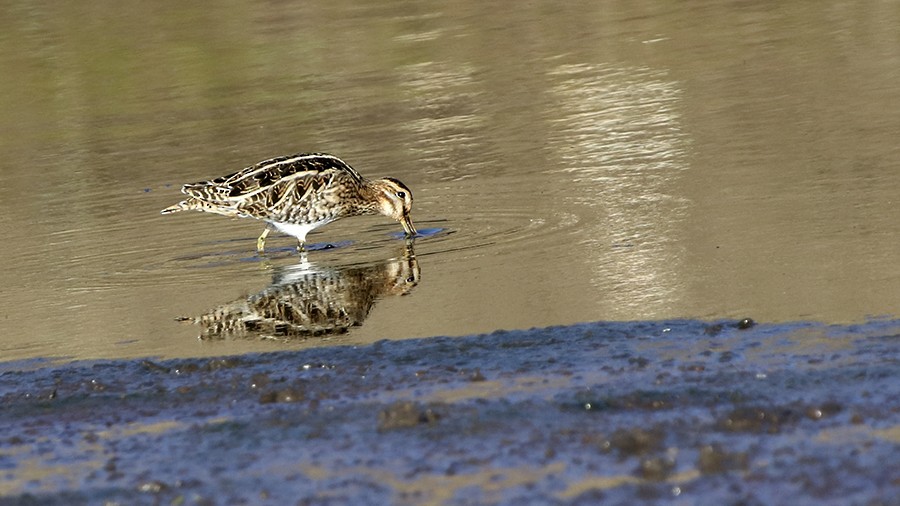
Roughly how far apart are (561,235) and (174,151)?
6.29 m

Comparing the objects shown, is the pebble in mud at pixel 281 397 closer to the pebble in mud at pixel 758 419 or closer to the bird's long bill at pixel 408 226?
the pebble in mud at pixel 758 419

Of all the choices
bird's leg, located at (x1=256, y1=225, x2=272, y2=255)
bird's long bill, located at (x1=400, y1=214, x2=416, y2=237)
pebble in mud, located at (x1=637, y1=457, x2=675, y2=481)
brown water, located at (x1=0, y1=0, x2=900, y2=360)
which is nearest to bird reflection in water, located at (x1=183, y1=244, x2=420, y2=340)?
brown water, located at (x1=0, y1=0, x2=900, y2=360)

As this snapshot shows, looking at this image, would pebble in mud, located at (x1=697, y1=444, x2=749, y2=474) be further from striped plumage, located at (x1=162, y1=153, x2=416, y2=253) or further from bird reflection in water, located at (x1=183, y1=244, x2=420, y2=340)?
striped plumage, located at (x1=162, y1=153, x2=416, y2=253)

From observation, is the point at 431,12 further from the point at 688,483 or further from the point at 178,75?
the point at 688,483

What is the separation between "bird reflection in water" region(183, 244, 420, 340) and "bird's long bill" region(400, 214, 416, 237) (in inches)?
25.6

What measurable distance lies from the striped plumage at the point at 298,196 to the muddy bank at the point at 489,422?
3.44 metres

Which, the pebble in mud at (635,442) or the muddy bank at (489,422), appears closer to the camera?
the muddy bank at (489,422)

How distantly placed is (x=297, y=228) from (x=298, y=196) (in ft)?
0.78

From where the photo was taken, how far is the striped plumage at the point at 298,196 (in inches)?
410

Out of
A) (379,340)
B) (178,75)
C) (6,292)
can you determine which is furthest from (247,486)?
(178,75)

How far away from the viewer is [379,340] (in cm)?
709

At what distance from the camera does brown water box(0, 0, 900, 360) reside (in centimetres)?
781

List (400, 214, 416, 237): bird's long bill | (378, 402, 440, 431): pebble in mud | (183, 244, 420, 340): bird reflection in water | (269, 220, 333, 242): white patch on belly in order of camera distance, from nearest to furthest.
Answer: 1. (378, 402, 440, 431): pebble in mud
2. (183, 244, 420, 340): bird reflection in water
3. (400, 214, 416, 237): bird's long bill
4. (269, 220, 333, 242): white patch on belly

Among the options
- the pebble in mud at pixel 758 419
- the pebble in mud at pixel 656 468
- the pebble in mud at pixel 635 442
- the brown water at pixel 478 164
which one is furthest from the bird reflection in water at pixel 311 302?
the pebble in mud at pixel 656 468
